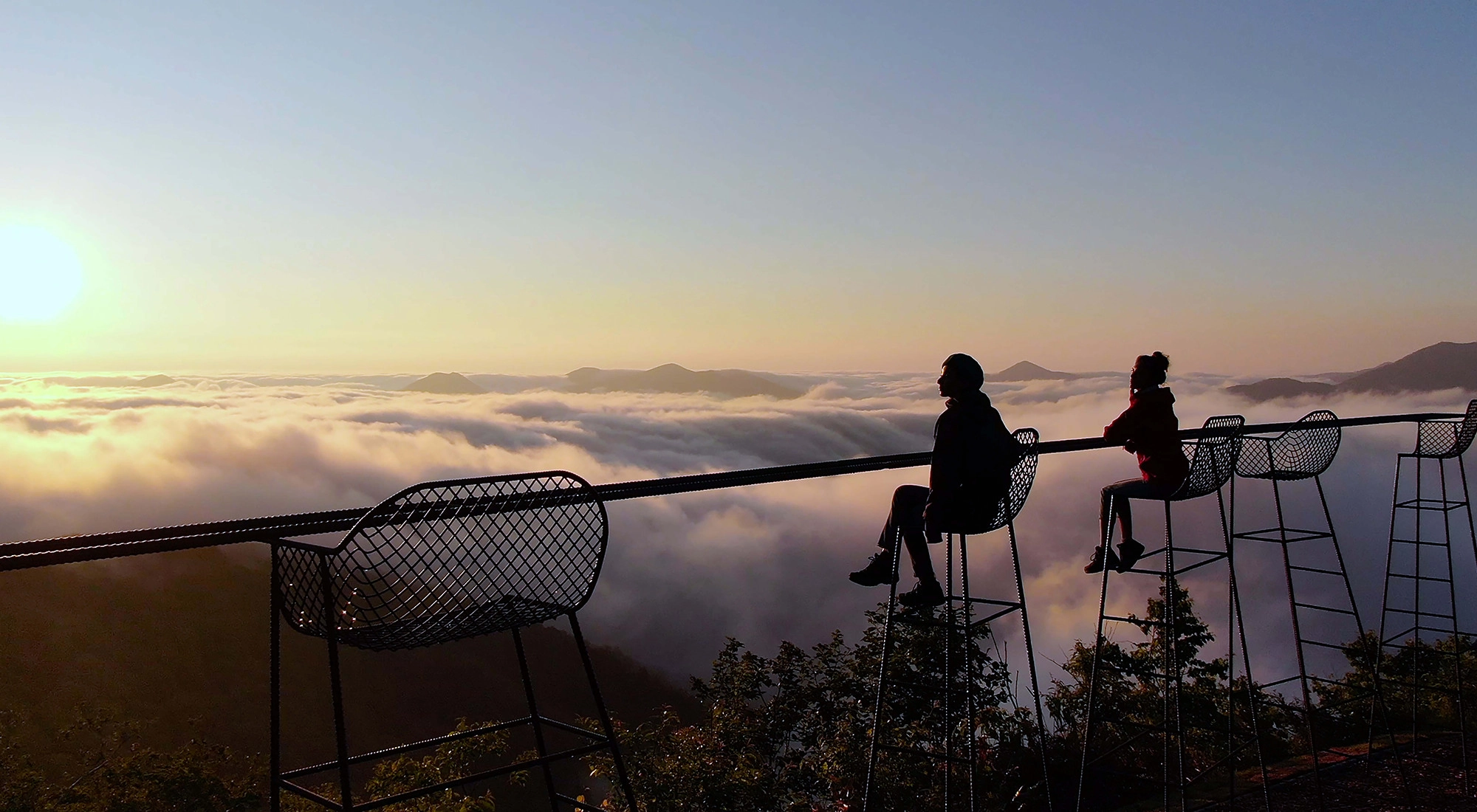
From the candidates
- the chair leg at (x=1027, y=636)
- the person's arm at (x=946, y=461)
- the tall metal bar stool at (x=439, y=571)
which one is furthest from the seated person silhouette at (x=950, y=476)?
the tall metal bar stool at (x=439, y=571)

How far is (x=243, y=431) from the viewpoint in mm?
123375

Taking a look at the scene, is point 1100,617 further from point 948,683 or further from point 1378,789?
point 1378,789

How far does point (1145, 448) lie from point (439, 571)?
440 centimetres

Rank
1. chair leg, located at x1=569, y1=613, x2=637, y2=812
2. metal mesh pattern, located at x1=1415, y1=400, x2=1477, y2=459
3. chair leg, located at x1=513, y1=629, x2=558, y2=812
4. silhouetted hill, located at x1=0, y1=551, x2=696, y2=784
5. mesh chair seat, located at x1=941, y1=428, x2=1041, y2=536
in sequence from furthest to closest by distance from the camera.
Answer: silhouetted hill, located at x1=0, y1=551, x2=696, y2=784 → metal mesh pattern, located at x1=1415, y1=400, x2=1477, y2=459 → mesh chair seat, located at x1=941, y1=428, x2=1041, y2=536 → chair leg, located at x1=513, y1=629, x2=558, y2=812 → chair leg, located at x1=569, y1=613, x2=637, y2=812

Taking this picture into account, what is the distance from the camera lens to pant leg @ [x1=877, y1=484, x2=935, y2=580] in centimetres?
389

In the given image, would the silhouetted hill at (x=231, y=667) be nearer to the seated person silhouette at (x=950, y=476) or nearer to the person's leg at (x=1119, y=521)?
the person's leg at (x=1119, y=521)

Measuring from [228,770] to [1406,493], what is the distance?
2625 cm

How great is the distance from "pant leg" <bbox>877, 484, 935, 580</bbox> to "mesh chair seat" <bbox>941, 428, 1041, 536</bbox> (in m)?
0.26

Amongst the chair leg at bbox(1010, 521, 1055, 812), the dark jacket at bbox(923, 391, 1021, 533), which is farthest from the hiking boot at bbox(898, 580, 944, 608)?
the chair leg at bbox(1010, 521, 1055, 812)

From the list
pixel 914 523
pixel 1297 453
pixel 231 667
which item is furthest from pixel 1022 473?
pixel 231 667

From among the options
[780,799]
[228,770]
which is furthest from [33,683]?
[780,799]

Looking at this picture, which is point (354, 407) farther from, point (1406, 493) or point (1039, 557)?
point (1406, 493)

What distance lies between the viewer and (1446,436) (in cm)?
781

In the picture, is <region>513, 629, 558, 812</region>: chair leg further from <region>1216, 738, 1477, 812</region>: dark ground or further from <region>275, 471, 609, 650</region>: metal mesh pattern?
<region>1216, 738, 1477, 812</region>: dark ground
